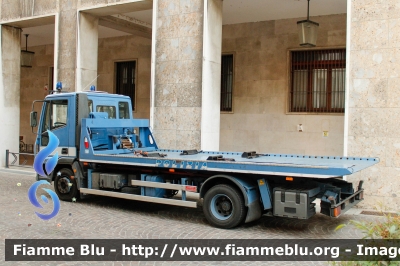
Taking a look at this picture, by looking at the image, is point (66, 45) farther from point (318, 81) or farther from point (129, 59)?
point (318, 81)

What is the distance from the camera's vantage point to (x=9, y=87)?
16812 mm

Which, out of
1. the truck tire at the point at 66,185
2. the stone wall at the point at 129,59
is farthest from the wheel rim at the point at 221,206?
the stone wall at the point at 129,59

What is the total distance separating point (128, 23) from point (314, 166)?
11.4m

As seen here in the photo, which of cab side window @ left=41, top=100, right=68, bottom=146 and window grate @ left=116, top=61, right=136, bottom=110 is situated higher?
window grate @ left=116, top=61, right=136, bottom=110

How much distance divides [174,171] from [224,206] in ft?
4.41

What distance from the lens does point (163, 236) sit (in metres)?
7.18

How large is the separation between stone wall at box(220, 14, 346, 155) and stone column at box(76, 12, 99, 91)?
480 centimetres

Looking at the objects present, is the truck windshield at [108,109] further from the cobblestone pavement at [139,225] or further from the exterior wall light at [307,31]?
the exterior wall light at [307,31]

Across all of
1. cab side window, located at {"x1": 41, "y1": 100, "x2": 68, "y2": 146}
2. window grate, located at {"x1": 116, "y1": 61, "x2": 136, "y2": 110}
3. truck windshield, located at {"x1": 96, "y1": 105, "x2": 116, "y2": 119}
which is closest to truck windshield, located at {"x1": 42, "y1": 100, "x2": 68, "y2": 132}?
cab side window, located at {"x1": 41, "y1": 100, "x2": 68, "y2": 146}

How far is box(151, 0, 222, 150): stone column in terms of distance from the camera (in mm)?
11938

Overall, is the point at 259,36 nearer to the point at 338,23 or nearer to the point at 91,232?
the point at 338,23

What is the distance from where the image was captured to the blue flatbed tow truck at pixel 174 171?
7.18m

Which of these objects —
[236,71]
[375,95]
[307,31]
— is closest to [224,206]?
[375,95]

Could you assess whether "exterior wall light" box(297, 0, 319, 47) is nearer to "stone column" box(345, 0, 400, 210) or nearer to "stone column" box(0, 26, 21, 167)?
"stone column" box(345, 0, 400, 210)
